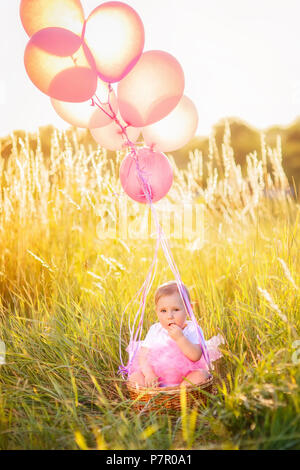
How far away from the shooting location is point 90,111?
2.33 meters

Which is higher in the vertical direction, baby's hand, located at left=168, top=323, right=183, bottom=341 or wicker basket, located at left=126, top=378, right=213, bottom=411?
baby's hand, located at left=168, top=323, right=183, bottom=341

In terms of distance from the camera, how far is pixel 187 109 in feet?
8.18

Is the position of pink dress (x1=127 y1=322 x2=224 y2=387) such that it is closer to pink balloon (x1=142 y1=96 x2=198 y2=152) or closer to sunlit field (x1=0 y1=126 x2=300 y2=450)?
sunlit field (x1=0 y1=126 x2=300 y2=450)

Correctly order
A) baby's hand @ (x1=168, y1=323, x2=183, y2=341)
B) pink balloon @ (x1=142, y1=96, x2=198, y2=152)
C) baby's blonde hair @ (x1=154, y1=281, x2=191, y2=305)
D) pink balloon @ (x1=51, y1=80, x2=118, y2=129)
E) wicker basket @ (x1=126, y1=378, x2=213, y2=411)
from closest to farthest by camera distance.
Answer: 1. wicker basket @ (x1=126, y1=378, x2=213, y2=411)
2. baby's hand @ (x1=168, y1=323, x2=183, y2=341)
3. baby's blonde hair @ (x1=154, y1=281, x2=191, y2=305)
4. pink balloon @ (x1=51, y1=80, x2=118, y2=129)
5. pink balloon @ (x1=142, y1=96, x2=198, y2=152)

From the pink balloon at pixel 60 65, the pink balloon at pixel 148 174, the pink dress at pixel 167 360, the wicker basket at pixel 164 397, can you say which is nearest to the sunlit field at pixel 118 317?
the wicker basket at pixel 164 397

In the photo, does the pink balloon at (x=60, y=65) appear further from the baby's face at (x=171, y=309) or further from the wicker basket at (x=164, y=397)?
the wicker basket at (x=164, y=397)

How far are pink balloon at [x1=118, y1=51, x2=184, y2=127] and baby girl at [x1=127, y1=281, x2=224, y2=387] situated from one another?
847 mm

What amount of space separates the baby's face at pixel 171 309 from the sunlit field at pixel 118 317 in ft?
0.95

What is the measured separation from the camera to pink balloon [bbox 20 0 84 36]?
217 centimetres

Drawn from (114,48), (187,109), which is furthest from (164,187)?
(114,48)

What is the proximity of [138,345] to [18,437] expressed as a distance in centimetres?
72

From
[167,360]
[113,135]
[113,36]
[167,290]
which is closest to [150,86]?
[113,36]

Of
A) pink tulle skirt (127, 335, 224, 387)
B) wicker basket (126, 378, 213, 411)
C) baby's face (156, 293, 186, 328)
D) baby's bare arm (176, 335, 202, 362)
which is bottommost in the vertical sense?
wicker basket (126, 378, 213, 411)

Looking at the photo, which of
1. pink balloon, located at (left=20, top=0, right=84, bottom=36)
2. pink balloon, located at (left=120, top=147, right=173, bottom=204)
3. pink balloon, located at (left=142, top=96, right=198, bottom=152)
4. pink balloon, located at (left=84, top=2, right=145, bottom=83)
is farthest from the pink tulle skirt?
pink balloon, located at (left=20, top=0, right=84, bottom=36)
